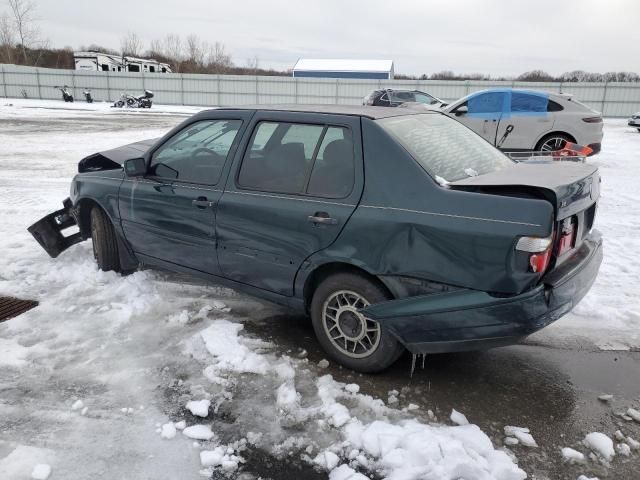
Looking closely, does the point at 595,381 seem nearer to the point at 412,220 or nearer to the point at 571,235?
the point at 571,235

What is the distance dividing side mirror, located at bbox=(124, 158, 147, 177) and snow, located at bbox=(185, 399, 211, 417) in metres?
2.12

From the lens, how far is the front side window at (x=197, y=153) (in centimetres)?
406

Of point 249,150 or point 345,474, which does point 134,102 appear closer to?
point 249,150

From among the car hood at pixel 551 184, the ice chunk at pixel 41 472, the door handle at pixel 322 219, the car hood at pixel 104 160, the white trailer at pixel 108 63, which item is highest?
the white trailer at pixel 108 63

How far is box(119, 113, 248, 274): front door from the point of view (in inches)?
159

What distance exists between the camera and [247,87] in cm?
3703

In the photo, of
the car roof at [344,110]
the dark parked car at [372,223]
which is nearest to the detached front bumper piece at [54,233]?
the dark parked car at [372,223]

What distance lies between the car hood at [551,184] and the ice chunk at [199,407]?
6.36 ft

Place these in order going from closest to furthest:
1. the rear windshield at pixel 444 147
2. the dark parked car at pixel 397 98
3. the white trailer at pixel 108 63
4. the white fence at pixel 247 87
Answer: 1. the rear windshield at pixel 444 147
2. the dark parked car at pixel 397 98
3. the white fence at pixel 247 87
4. the white trailer at pixel 108 63

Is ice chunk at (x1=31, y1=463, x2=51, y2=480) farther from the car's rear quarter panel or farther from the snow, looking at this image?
the car's rear quarter panel

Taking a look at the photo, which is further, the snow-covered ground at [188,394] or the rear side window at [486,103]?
the rear side window at [486,103]

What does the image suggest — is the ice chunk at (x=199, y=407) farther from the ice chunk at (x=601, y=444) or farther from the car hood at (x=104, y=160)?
the car hood at (x=104, y=160)

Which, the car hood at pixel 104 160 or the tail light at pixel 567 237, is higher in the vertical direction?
the car hood at pixel 104 160

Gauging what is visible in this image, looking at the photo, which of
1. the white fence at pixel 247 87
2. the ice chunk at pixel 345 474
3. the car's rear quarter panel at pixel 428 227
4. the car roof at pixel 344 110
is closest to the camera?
the ice chunk at pixel 345 474
